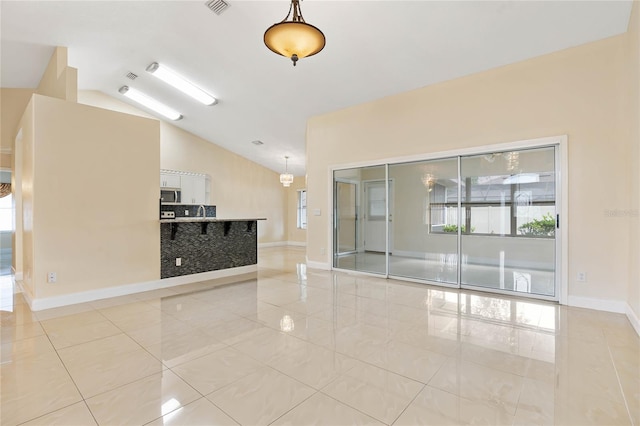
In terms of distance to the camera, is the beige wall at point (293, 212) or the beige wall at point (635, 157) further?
the beige wall at point (293, 212)

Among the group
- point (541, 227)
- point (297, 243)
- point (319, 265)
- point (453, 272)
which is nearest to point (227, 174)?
point (297, 243)

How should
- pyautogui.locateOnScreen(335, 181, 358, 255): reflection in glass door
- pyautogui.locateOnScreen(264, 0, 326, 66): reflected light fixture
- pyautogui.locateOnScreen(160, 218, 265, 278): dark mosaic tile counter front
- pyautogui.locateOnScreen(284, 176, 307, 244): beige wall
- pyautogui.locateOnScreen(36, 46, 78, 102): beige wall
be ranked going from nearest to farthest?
pyautogui.locateOnScreen(264, 0, 326, 66): reflected light fixture
pyautogui.locateOnScreen(36, 46, 78, 102): beige wall
pyautogui.locateOnScreen(160, 218, 265, 278): dark mosaic tile counter front
pyautogui.locateOnScreen(335, 181, 358, 255): reflection in glass door
pyautogui.locateOnScreen(284, 176, 307, 244): beige wall

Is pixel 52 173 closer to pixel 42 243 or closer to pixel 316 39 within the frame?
pixel 42 243

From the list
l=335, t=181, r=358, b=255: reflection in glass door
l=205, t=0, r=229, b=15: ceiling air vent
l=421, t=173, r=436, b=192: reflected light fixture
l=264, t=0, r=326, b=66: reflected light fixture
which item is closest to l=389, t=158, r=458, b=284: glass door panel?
l=421, t=173, r=436, b=192: reflected light fixture

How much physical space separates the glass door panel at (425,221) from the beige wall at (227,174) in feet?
19.3

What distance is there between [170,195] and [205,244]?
3.49 metres

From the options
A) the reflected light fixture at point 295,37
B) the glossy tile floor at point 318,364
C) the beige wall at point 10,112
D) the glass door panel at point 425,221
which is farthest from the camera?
the beige wall at point 10,112

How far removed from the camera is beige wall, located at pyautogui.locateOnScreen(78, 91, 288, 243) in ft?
27.2

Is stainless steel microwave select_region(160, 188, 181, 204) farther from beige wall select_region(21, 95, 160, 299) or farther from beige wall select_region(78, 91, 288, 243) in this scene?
beige wall select_region(21, 95, 160, 299)

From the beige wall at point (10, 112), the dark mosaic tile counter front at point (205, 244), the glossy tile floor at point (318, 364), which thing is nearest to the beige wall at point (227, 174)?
the beige wall at point (10, 112)

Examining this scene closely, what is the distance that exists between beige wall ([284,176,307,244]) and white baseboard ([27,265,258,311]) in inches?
215

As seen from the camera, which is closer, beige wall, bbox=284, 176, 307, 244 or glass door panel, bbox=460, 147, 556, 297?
Result: glass door panel, bbox=460, 147, 556, 297

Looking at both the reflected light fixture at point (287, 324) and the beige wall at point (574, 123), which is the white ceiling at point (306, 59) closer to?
the beige wall at point (574, 123)

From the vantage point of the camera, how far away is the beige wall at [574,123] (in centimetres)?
364
